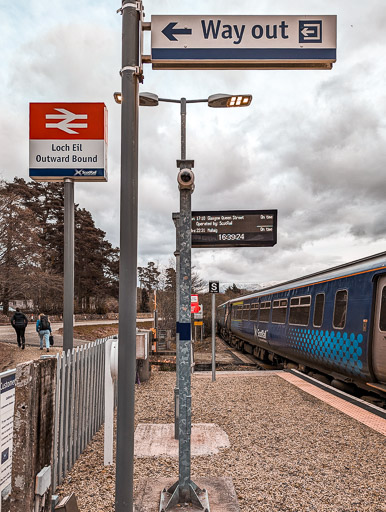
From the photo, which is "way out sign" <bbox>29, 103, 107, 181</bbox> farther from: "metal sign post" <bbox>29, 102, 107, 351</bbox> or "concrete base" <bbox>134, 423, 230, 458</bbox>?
"concrete base" <bbox>134, 423, 230, 458</bbox>

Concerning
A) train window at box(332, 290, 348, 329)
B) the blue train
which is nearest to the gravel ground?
the blue train

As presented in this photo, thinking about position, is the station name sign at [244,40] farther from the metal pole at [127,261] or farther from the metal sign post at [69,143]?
the metal sign post at [69,143]

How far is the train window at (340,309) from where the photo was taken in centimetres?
896

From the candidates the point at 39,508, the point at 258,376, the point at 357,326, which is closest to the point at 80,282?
the point at 258,376

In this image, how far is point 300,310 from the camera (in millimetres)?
11945

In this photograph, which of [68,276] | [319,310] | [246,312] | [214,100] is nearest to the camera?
[68,276]

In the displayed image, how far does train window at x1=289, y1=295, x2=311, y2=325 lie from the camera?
444 inches

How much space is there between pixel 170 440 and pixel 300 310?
689 centimetres

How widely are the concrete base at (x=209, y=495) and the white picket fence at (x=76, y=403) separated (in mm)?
862

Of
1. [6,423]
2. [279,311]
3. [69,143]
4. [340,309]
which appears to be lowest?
[279,311]

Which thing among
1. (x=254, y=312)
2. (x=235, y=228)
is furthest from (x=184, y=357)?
(x=254, y=312)

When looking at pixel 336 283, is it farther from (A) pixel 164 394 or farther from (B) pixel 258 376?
(A) pixel 164 394

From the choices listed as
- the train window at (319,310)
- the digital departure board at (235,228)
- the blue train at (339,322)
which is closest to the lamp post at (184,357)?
the digital departure board at (235,228)

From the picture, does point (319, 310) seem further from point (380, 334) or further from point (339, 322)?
point (380, 334)
